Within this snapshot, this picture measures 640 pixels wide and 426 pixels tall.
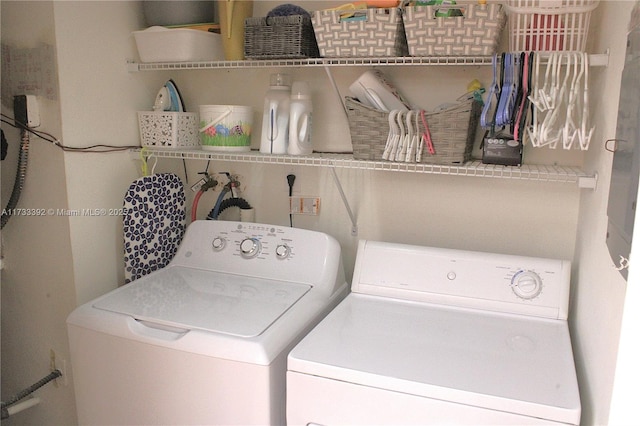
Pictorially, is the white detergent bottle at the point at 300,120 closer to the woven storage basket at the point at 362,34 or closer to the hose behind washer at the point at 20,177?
the woven storage basket at the point at 362,34

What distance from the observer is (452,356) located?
1.31m

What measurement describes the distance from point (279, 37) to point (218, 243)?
791 mm

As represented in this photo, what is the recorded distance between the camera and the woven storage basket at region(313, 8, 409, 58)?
1.56 meters

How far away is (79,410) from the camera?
5.25 feet

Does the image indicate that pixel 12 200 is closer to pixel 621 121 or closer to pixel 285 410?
pixel 285 410

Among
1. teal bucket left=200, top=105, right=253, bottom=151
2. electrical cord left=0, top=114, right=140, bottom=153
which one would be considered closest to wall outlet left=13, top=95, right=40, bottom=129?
Result: electrical cord left=0, top=114, right=140, bottom=153

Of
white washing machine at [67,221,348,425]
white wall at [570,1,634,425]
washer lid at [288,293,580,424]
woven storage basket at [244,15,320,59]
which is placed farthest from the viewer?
woven storage basket at [244,15,320,59]

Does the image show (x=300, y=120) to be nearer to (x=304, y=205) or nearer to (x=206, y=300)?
(x=304, y=205)

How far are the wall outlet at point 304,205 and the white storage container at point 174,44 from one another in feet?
2.14

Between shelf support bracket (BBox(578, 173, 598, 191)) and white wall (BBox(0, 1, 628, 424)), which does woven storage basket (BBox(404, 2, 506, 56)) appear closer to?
white wall (BBox(0, 1, 628, 424))

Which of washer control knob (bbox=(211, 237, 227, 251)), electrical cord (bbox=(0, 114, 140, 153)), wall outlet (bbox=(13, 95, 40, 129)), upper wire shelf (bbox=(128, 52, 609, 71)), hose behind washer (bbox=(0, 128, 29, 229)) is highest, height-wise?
upper wire shelf (bbox=(128, 52, 609, 71))

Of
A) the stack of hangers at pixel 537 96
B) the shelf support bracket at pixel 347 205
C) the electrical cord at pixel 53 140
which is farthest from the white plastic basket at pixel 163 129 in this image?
the stack of hangers at pixel 537 96

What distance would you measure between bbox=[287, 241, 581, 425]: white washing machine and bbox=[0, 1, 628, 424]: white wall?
0.59 ft

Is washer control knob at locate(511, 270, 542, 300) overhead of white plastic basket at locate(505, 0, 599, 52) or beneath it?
beneath
